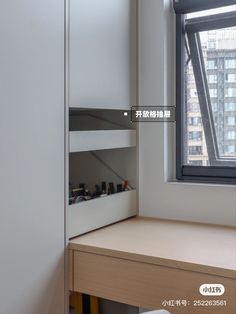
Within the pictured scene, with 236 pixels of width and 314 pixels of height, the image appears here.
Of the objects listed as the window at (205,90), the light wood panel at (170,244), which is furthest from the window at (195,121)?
the light wood panel at (170,244)

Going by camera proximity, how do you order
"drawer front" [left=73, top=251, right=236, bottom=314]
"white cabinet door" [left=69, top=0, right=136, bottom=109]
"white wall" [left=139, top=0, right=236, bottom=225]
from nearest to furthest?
"drawer front" [left=73, top=251, right=236, bottom=314] → "white cabinet door" [left=69, top=0, right=136, bottom=109] → "white wall" [left=139, top=0, right=236, bottom=225]

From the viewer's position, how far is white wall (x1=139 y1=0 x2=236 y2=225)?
2.14 meters

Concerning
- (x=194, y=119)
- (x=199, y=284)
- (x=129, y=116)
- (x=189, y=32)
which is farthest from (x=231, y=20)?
(x=199, y=284)

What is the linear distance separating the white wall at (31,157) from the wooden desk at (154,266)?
0.43 ft

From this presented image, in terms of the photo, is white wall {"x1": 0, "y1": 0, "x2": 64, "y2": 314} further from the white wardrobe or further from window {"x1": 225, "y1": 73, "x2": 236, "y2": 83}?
window {"x1": 225, "y1": 73, "x2": 236, "y2": 83}

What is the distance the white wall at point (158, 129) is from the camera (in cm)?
214

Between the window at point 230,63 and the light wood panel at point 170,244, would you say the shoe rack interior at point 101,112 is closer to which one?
the light wood panel at point 170,244

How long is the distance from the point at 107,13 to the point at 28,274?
1213 millimetres

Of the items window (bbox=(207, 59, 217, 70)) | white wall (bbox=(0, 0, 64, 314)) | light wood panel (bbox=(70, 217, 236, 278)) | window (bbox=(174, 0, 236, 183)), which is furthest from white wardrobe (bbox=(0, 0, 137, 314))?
window (bbox=(207, 59, 217, 70))

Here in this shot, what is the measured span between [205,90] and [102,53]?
2.04 ft

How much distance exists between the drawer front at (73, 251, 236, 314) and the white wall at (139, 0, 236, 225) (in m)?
0.61

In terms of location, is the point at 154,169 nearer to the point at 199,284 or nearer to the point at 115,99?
the point at 115,99

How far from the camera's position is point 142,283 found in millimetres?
1558

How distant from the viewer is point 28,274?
5.07 ft
